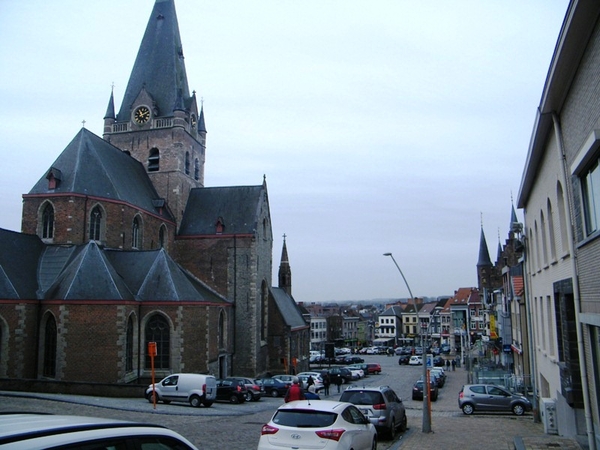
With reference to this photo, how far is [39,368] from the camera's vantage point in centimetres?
2736

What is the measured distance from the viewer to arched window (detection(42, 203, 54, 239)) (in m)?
31.8

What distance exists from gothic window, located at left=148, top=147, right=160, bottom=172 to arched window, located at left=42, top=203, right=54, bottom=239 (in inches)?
441

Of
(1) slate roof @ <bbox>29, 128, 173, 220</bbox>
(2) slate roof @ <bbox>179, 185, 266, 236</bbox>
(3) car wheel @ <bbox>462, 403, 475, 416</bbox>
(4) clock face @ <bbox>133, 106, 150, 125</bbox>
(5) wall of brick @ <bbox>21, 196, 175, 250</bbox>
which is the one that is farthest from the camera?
(4) clock face @ <bbox>133, 106, 150, 125</bbox>

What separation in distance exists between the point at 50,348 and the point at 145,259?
7082 millimetres

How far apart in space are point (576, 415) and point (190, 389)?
15435 millimetres

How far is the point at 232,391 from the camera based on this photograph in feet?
86.8

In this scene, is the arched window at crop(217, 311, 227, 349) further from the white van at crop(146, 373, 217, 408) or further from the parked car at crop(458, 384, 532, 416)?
the parked car at crop(458, 384, 532, 416)

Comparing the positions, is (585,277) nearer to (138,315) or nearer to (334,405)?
(334,405)

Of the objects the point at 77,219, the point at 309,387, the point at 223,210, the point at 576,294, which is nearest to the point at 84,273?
the point at 77,219

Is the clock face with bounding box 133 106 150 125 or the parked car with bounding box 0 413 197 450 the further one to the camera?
the clock face with bounding box 133 106 150 125

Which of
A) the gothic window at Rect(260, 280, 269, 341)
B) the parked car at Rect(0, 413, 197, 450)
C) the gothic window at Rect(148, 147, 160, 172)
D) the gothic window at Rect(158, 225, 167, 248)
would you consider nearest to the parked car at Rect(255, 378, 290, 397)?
the gothic window at Rect(260, 280, 269, 341)

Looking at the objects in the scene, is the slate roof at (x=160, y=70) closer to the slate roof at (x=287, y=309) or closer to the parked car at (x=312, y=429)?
the slate roof at (x=287, y=309)

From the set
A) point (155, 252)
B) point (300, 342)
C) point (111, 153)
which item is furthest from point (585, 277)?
point (300, 342)

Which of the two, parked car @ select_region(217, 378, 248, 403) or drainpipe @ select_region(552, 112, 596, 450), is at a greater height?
drainpipe @ select_region(552, 112, 596, 450)
